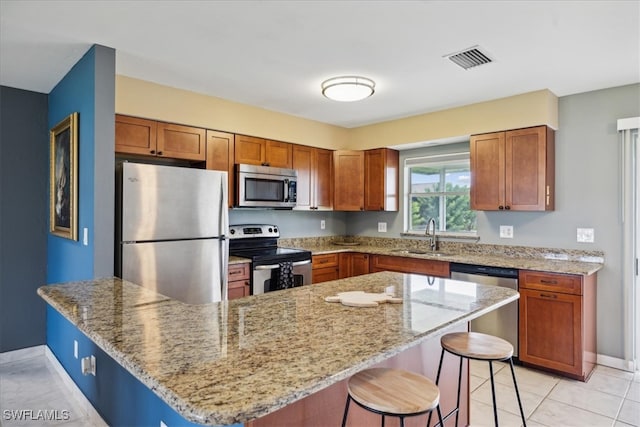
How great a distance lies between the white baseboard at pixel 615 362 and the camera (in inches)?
123

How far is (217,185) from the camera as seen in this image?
324cm

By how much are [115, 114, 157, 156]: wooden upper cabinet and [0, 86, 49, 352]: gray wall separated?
1.09 meters

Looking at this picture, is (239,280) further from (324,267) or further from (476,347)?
(476,347)

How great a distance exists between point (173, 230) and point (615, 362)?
3.90 metres

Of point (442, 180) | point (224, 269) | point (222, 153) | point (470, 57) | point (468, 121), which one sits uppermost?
point (470, 57)

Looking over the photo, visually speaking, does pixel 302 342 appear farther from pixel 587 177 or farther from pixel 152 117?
pixel 587 177

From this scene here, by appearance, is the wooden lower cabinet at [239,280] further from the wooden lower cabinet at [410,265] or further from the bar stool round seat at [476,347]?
the bar stool round seat at [476,347]

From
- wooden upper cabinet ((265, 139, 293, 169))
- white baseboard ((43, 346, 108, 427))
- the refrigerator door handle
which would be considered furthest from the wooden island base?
wooden upper cabinet ((265, 139, 293, 169))

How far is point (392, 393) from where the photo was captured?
129cm

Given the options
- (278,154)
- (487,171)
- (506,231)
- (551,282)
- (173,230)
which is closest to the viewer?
(173,230)

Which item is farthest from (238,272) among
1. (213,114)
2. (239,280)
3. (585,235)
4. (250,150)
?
(585,235)

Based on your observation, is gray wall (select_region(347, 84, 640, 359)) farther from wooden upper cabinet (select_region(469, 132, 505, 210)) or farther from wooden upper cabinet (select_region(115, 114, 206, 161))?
wooden upper cabinet (select_region(115, 114, 206, 161))

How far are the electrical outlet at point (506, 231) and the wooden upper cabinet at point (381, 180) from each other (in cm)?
133

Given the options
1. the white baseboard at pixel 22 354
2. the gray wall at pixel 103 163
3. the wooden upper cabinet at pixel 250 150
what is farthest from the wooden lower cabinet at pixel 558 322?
the white baseboard at pixel 22 354
